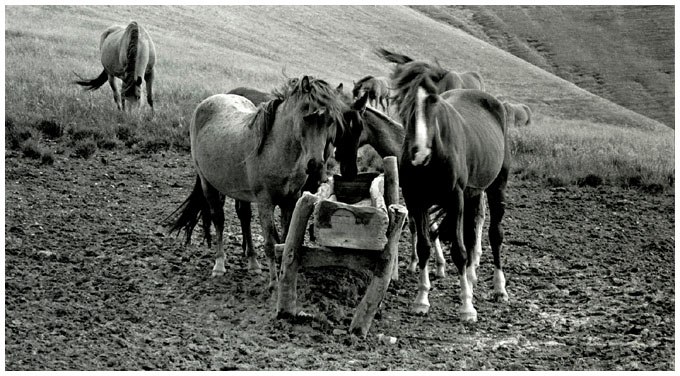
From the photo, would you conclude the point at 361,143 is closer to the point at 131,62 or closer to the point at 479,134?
the point at 479,134

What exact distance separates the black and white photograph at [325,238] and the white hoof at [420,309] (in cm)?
7

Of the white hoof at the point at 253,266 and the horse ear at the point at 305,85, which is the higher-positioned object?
the horse ear at the point at 305,85

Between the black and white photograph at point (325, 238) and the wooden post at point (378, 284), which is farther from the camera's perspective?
the wooden post at point (378, 284)

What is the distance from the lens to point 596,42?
6781cm

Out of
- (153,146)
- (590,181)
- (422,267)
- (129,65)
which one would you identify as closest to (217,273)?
(422,267)

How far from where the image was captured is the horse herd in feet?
23.3

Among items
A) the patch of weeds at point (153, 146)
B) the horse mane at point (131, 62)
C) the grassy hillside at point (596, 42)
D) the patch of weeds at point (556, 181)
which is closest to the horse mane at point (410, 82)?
the patch of weeds at point (556, 181)

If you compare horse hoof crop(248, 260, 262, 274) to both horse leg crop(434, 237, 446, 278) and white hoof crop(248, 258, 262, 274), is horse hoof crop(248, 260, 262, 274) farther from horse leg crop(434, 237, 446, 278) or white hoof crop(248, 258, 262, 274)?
horse leg crop(434, 237, 446, 278)

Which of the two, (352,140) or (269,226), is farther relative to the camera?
(352,140)

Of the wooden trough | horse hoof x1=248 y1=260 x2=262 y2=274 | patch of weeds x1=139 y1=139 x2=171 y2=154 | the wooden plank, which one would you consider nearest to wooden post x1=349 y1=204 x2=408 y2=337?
the wooden trough

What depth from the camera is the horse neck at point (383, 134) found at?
877 centimetres

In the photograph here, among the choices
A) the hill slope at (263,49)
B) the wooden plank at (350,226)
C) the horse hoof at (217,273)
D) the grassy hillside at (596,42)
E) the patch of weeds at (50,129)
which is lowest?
the grassy hillside at (596,42)

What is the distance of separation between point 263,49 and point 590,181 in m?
21.7

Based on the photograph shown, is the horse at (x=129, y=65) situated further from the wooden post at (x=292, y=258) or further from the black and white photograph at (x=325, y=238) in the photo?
the wooden post at (x=292, y=258)
